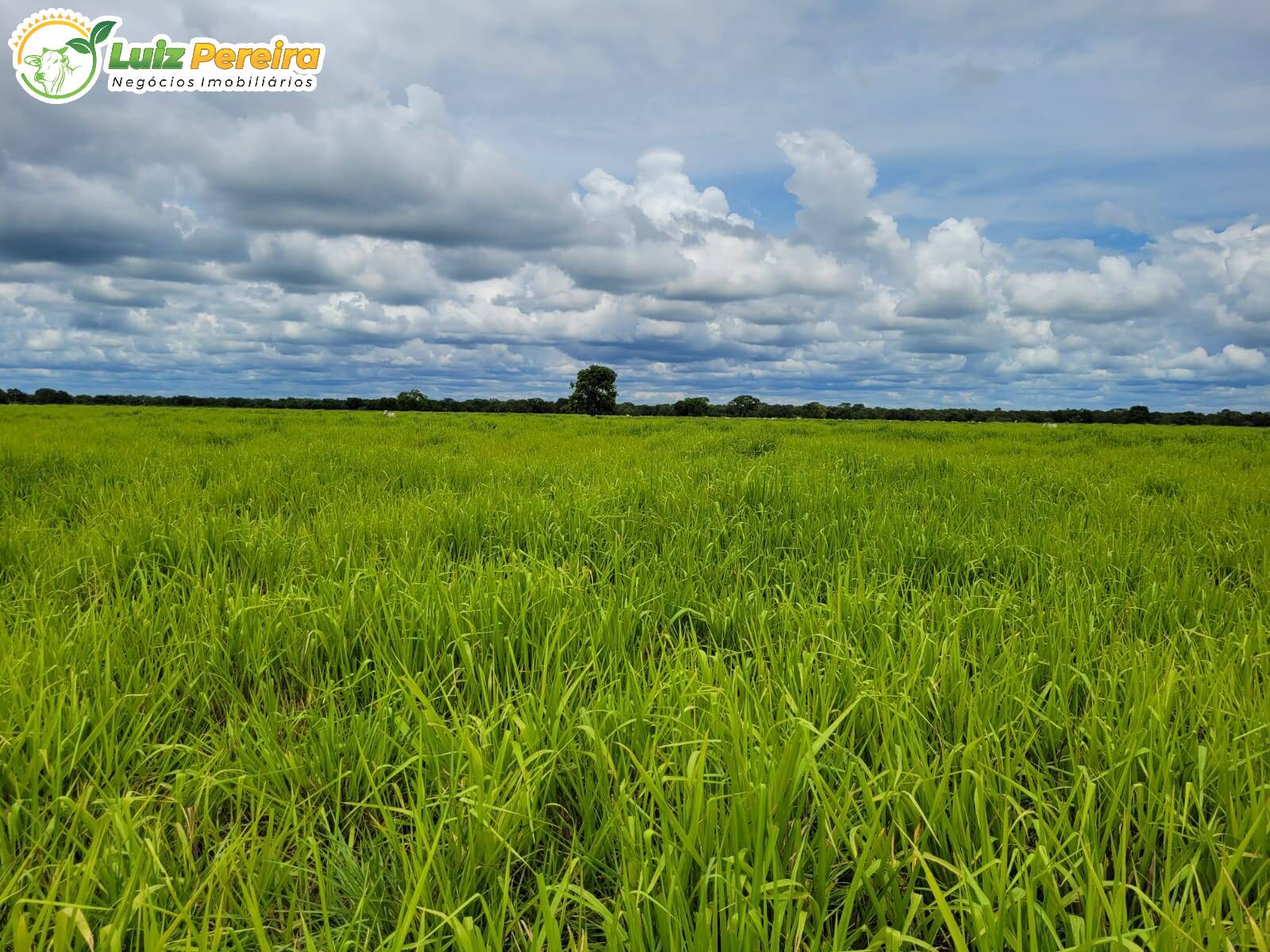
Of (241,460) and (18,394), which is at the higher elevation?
(18,394)

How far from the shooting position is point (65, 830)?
1.63 m

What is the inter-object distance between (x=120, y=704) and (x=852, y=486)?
5443mm

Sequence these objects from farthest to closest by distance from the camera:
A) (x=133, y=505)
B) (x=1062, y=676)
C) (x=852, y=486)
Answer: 1. (x=852, y=486)
2. (x=133, y=505)
3. (x=1062, y=676)

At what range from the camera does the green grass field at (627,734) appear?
53.9 inches

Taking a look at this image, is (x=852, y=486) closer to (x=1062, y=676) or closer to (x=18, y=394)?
(x=1062, y=676)

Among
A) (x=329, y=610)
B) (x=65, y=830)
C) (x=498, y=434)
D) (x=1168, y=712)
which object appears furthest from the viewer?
(x=498, y=434)

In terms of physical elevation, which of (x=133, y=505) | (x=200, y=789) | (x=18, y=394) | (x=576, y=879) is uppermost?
(x=18, y=394)

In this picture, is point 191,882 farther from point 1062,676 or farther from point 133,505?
point 133,505

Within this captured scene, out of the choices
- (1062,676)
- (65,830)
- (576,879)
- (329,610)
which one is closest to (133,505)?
(329,610)

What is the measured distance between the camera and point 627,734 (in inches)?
74.8

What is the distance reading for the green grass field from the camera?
4.50 ft

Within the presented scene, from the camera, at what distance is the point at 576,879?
1564 mm

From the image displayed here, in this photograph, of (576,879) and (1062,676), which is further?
(1062,676)

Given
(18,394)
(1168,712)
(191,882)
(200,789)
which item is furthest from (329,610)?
(18,394)
